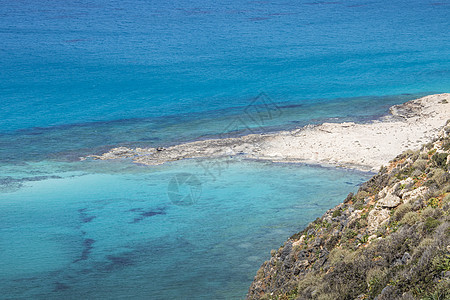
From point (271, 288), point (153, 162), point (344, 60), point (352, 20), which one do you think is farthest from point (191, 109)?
point (352, 20)

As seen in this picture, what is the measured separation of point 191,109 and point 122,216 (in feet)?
78.5

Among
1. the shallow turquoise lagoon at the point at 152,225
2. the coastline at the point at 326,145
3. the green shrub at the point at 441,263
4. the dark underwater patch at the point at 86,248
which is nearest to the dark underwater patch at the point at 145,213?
the shallow turquoise lagoon at the point at 152,225

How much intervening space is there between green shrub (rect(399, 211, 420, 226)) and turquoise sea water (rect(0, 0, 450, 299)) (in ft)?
22.8

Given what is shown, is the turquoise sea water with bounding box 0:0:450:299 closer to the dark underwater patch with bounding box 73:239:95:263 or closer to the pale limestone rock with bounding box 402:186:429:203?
the dark underwater patch with bounding box 73:239:95:263

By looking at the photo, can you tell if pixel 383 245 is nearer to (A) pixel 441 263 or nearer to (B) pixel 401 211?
(B) pixel 401 211

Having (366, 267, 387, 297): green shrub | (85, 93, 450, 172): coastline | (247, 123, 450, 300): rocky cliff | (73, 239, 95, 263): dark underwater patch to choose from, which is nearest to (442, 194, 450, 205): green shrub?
(247, 123, 450, 300): rocky cliff

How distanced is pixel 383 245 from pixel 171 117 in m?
34.6

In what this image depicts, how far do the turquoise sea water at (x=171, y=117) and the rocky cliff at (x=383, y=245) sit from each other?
400cm

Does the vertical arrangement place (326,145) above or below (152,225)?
above

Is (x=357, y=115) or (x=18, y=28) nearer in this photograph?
(x=357, y=115)

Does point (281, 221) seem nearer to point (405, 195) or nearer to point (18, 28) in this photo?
point (405, 195)

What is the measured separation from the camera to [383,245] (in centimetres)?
925

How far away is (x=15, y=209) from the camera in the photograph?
931 inches

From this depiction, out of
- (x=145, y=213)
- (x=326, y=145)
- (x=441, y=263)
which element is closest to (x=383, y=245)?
(x=441, y=263)
